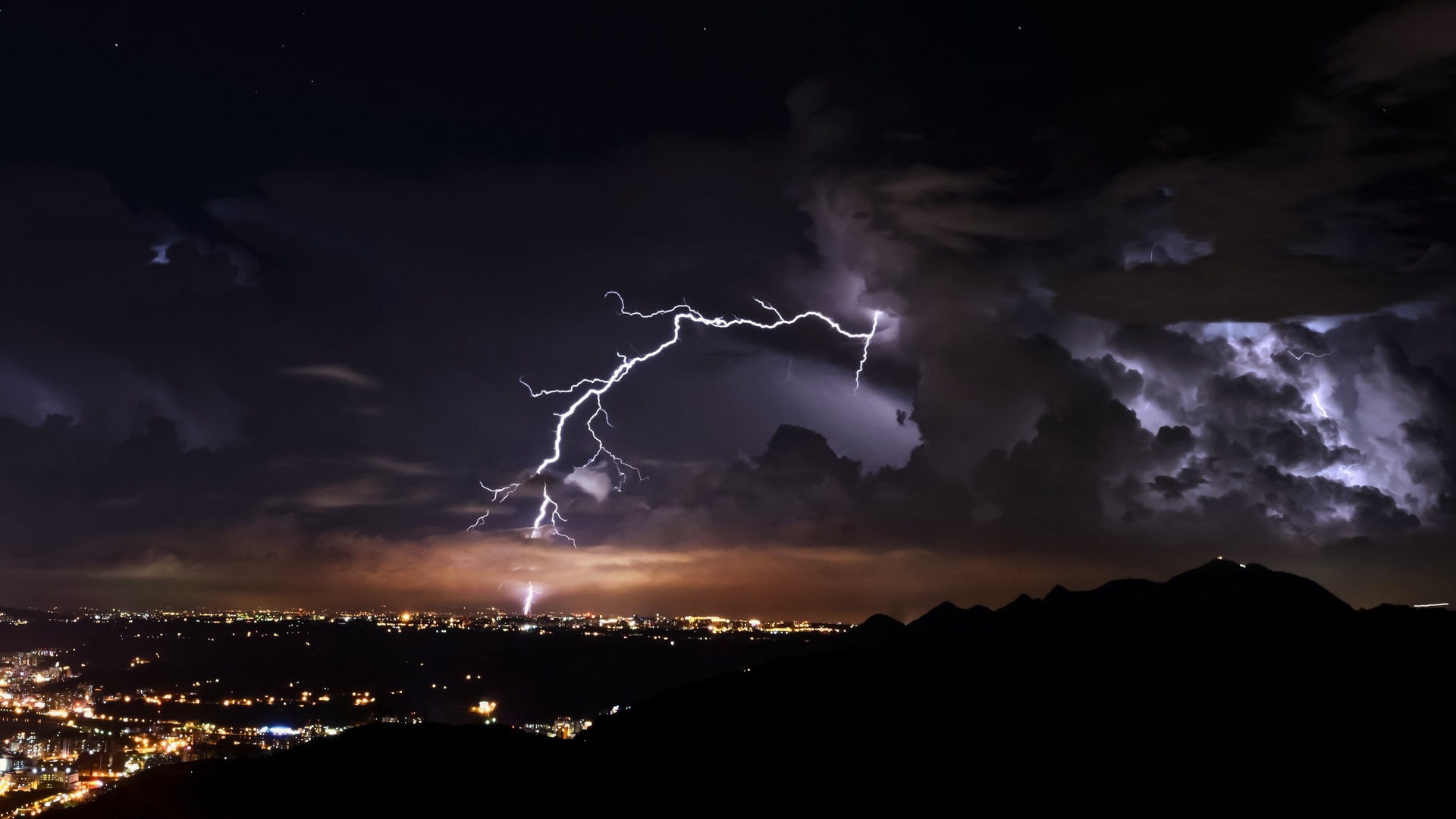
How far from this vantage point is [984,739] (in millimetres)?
36344

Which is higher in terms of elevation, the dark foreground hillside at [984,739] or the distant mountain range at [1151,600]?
the distant mountain range at [1151,600]

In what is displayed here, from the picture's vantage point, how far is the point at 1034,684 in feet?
131

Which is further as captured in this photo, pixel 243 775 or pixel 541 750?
pixel 243 775

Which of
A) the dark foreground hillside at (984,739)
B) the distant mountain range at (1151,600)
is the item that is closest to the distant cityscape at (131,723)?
the dark foreground hillside at (984,739)

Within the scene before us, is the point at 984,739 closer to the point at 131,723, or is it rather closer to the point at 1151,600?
the point at 1151,600

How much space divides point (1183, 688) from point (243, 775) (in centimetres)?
4126

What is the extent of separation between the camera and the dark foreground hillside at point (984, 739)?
30391 mm

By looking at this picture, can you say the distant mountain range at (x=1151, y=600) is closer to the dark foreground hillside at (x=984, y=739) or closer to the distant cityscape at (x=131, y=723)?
the distant cityscape at (x=131, y=723)

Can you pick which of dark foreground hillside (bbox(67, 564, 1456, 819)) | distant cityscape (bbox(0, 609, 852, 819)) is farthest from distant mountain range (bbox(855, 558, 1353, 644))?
dark foreground hillside (bbox(67, 564, 1456, 819))

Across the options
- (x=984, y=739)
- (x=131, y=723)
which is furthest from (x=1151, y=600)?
(x=131, y=723)

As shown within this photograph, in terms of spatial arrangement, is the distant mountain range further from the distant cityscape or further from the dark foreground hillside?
the dark foreground hillside

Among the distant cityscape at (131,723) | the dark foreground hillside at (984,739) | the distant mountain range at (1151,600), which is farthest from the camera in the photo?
the distant mountain range at (1151,600)

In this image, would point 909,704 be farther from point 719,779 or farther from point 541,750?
point 541,750

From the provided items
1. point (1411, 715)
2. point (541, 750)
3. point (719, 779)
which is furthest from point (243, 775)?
point (1411, 715)
